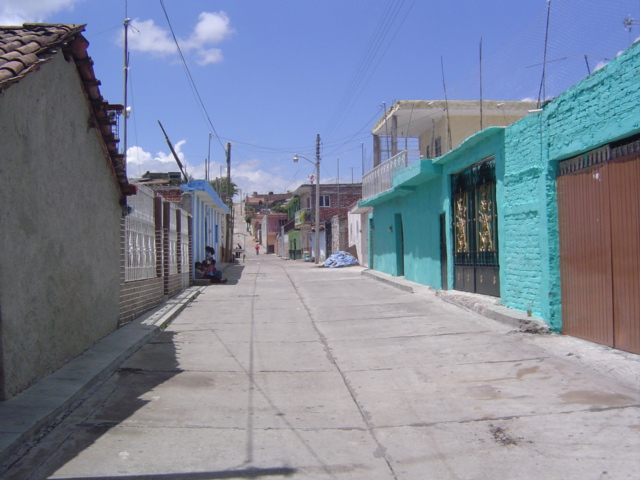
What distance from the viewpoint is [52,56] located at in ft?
20.6

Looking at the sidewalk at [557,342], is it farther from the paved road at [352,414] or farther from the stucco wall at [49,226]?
the stucco wall at [49,226]

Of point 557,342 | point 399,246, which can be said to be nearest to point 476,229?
point 557,342

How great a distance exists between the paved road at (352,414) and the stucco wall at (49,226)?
859mm

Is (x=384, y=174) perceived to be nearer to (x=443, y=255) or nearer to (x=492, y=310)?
(x=443, y=255)

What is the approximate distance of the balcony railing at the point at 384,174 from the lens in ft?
61.3

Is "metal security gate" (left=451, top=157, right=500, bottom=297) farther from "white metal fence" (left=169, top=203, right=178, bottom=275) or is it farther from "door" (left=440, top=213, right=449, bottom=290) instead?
"white metal fence" (left=169, top=203, right=178, bottom=275)

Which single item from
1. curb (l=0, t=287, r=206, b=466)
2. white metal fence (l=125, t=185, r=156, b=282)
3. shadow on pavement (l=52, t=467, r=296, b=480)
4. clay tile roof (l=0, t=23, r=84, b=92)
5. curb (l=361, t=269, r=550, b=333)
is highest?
clay tile roof (l=0, t=23, r=84, b=92)

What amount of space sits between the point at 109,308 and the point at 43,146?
3746 mm

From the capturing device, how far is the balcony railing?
18688 mm

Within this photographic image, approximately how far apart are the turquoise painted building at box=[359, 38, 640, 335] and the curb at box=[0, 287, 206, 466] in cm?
645

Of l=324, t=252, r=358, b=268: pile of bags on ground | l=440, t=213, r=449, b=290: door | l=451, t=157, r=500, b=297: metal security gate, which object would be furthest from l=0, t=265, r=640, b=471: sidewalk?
l=324, t=252, r=358, b=268: pile of bags on ground

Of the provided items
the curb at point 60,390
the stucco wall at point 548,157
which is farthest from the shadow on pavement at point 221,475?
the stucco wall at point 548,157

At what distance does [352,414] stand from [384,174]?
16418mm

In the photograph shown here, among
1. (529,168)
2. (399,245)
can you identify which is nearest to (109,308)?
(529,168)
